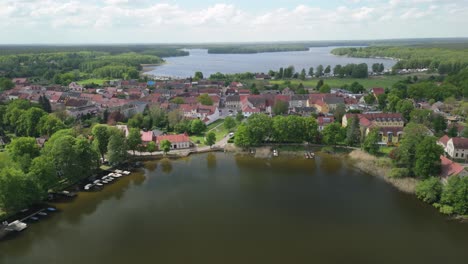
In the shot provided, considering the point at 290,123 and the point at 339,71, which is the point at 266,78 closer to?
the point at 339,71

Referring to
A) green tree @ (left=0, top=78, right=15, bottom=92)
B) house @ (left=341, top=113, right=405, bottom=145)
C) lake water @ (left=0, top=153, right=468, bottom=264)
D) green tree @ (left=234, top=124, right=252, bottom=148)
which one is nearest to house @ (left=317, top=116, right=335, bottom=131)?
house @ (left=341, top=113, right=405, bottom=145)

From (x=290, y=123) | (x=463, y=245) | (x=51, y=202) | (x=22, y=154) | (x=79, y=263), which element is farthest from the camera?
(x=290, y=123)

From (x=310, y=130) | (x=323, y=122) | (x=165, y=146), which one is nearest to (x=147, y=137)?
(x=165, y=146)

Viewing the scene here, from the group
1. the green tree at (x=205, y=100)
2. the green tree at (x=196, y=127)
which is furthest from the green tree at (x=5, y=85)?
the green tree at (x=196, y=127)

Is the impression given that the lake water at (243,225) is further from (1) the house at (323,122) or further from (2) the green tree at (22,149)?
(1) the house at (323,122)

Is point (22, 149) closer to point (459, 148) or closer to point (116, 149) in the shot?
point (116, 149)

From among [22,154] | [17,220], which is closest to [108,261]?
[17,220]
